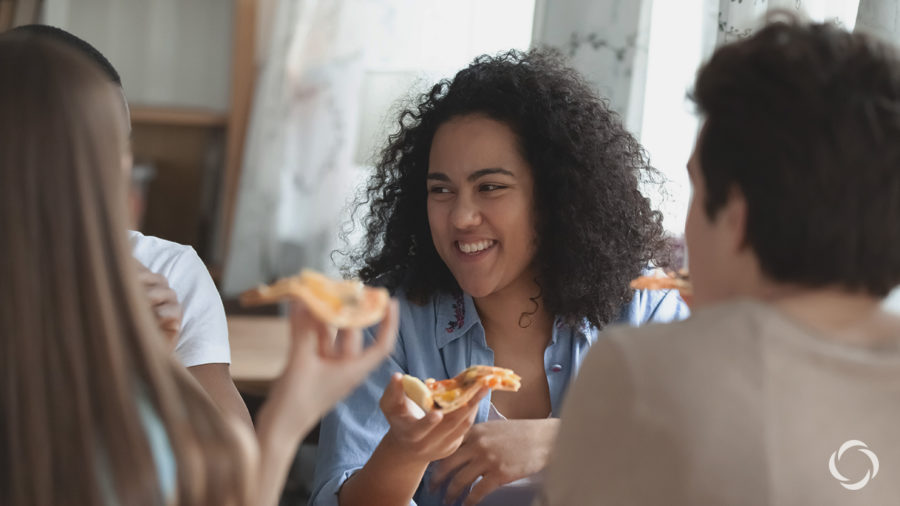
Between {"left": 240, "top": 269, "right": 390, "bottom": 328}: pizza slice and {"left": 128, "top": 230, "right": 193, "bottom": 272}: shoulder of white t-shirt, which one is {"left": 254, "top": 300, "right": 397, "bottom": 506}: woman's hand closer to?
{"left": 240, "top": 269, "right": 390, "bottom": 328}: pizza slice

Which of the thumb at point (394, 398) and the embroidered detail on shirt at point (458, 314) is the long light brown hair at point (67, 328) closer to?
the thumb at point (394, 398)

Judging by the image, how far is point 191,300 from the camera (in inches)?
61.7

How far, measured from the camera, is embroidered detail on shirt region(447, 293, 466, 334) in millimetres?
1747

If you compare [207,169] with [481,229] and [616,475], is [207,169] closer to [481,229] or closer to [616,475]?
[481,229]

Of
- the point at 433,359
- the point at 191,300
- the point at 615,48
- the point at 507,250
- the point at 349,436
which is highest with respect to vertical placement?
the point at 615,48

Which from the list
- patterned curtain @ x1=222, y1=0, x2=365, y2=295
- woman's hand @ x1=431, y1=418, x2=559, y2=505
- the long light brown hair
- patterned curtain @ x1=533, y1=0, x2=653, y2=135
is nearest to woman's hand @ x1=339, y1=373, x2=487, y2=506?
woman's hand @ x1=431, y1=418, x2=559, y2=505

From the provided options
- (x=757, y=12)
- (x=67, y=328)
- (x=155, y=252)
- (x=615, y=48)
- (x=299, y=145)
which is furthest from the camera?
(x=299, y=145)

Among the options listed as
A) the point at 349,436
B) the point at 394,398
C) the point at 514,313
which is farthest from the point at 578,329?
the point at 394,398

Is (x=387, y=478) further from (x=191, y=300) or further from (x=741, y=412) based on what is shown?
(x=741, y=412)

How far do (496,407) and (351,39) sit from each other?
7.97 feet

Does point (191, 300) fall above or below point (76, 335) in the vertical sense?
below

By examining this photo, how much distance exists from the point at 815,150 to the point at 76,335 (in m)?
0.71

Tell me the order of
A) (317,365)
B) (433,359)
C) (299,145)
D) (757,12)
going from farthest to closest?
(299,145)
(757,12)
(433,359)
(317,365)

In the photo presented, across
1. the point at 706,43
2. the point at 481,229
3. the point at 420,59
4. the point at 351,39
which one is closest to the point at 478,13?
the point at 420,59
